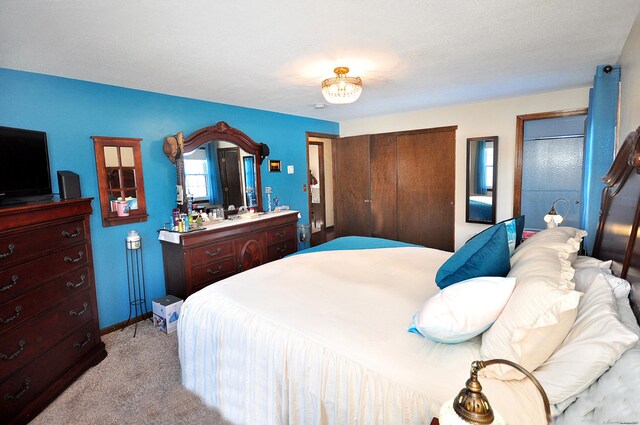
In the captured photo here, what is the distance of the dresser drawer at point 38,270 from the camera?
6.06ft

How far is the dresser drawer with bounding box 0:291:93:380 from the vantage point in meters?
1.84

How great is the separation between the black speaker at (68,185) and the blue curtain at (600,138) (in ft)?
13.6

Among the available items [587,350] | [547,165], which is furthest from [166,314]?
[547,165]

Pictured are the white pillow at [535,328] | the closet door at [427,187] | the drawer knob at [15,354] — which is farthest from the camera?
the closet door at [427,187]

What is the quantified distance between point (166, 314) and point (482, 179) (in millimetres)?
4145

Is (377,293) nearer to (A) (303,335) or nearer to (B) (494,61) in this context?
(A) (303,335)

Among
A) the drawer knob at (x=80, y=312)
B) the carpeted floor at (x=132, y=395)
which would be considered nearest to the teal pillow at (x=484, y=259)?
the carpeted floor at (x=132, y=395)

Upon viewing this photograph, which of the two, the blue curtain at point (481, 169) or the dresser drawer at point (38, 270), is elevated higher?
the blue curtain at point (481, 169)

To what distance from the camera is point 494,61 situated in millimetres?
2627

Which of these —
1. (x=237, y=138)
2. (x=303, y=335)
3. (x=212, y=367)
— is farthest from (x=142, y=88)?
(x=303, y=335)

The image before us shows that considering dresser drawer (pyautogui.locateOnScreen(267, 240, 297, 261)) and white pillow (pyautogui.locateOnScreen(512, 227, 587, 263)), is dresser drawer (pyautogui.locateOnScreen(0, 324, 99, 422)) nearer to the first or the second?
dresser drawer (pyautogui.locateOnScreen(267, 240, 297, 261))

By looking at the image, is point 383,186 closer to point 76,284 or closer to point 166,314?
point 166,314

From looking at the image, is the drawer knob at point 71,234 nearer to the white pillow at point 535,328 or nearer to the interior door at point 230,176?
the interior door at point 230,176

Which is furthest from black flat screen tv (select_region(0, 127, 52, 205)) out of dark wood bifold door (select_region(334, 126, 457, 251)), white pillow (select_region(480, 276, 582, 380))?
dark wood bifold door (select_region(334, 126, 457, 251))
